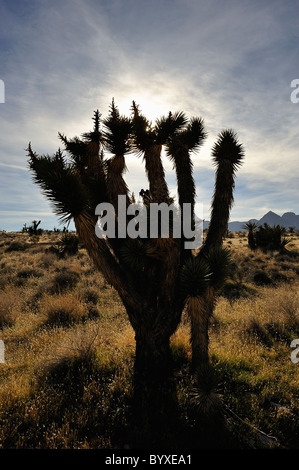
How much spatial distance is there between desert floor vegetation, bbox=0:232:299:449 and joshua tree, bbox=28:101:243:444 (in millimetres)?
483

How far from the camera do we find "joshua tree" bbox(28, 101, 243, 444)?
4.09m

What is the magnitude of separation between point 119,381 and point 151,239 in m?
2.74

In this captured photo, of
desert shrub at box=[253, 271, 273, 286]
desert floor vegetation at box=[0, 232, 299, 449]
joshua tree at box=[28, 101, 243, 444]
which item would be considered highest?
joshua tree at box=[28, 101, 243, 444]

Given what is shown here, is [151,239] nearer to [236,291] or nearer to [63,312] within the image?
[63,312]

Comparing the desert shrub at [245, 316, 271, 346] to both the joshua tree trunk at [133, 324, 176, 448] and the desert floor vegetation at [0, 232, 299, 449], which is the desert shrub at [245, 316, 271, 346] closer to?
the desert floor vegetation at [0, 232, 299, 449]

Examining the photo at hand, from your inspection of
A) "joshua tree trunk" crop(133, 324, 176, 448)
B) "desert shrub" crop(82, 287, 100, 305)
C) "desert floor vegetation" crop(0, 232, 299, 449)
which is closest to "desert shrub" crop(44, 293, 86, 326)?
"desert floor vegetation" crop(0, 232, 299, 449)

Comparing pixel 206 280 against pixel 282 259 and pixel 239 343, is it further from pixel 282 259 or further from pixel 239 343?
pixel 282 259

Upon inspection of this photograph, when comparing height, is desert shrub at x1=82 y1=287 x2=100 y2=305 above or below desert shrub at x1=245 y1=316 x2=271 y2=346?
above

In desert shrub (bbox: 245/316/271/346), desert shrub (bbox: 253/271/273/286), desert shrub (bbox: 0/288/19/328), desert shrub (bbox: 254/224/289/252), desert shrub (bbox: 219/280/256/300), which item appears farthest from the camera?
desert shrub (bbox: 254/224/289/252)

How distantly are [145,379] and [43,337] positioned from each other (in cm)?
351

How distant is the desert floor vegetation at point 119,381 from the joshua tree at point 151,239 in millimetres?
483

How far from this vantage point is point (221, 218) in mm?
5082

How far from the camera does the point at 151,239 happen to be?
13.5 feet

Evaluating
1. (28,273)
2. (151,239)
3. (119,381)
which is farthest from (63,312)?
(28,273)
